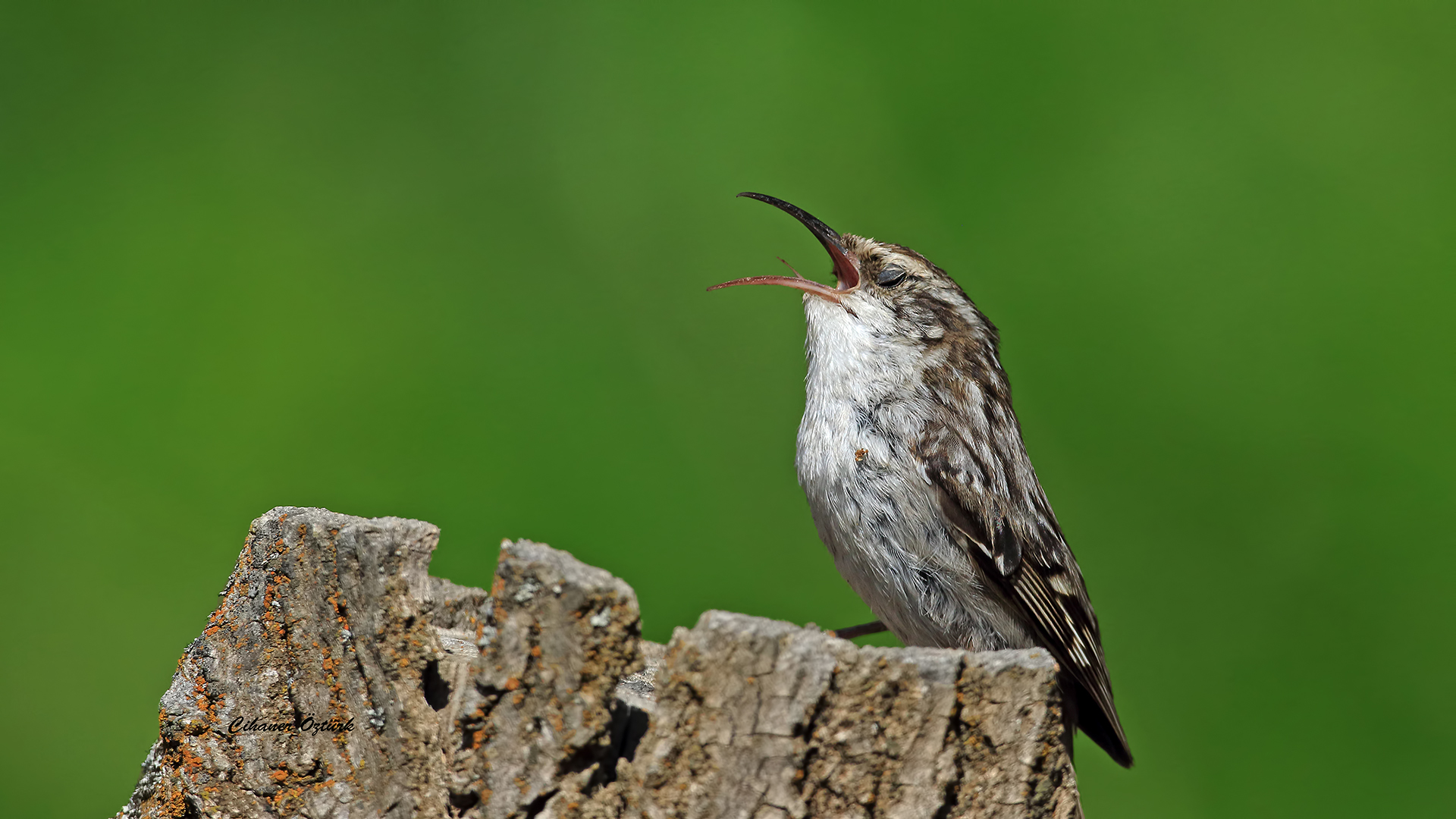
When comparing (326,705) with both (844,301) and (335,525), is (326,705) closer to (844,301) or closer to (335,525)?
(335,525)

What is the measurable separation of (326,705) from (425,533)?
0.53 metres

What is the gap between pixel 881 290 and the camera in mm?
4266

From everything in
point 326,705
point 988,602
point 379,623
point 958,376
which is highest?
point 958,376

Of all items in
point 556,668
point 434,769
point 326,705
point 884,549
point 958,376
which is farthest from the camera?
point 958,376

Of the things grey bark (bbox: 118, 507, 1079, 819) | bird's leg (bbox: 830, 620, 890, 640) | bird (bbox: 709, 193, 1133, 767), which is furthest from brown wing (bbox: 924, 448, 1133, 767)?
grey bark (bbox: 118, 507, 1079, 819)

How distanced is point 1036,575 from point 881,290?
127 cm

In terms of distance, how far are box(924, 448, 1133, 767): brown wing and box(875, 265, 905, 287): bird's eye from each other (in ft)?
2.73

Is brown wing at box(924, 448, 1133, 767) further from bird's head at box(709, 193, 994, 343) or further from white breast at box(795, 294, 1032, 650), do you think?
bird's head at box(709, 193, 994, 343)

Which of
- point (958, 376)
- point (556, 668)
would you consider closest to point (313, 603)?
point (556, 668)

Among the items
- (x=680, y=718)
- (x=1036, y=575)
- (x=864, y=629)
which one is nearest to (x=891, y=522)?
(x=1036, y=575)

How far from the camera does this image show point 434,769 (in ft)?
8.38

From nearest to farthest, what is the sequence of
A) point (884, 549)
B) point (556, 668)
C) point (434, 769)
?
point (556, 668) → point (434, 769) → point (884, 549)

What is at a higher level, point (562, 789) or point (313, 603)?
point (313, 603)

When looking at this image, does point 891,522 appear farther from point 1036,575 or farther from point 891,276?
point 891,276
